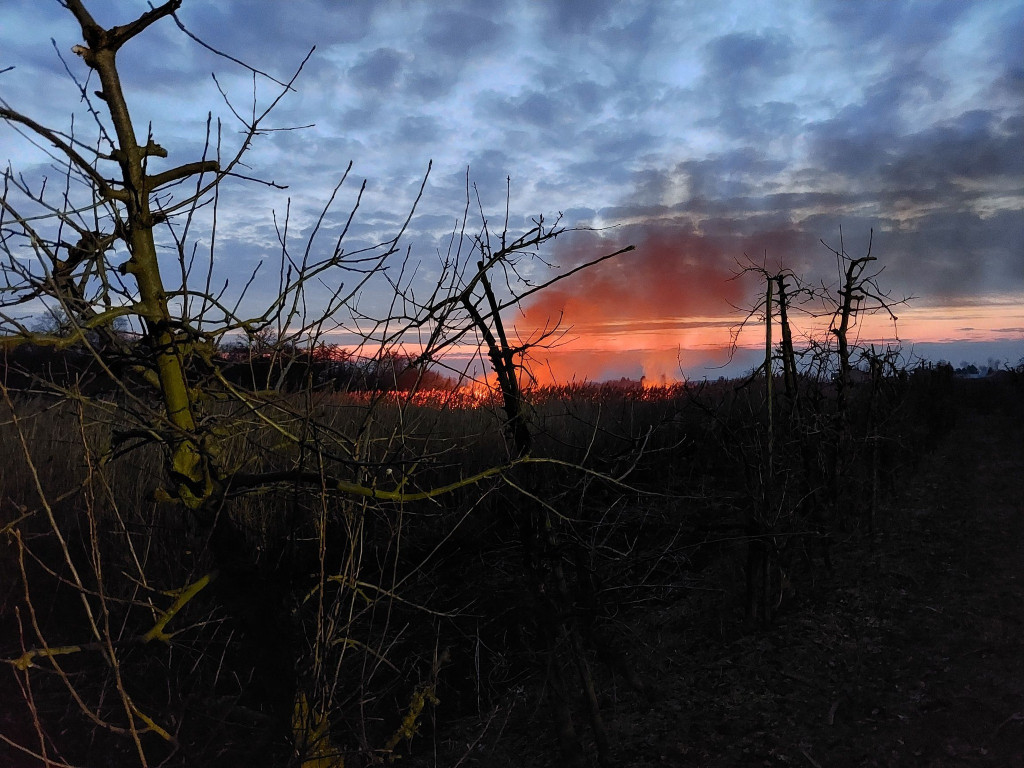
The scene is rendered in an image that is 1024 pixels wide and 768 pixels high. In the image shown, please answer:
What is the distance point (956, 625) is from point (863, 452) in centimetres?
290

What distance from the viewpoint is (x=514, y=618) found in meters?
3.69

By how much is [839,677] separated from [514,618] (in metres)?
1.93

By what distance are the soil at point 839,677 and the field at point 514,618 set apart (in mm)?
18

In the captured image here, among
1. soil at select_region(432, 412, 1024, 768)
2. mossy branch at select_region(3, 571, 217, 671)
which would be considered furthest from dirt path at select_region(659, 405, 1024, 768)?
mossy branch at select_region(3, 571, 217, 671)

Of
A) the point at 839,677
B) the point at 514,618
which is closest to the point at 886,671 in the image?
the point at 839,677

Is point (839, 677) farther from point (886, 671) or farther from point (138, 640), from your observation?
point (138, 640)

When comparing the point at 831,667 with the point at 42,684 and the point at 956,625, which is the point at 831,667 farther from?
the point at 42,684

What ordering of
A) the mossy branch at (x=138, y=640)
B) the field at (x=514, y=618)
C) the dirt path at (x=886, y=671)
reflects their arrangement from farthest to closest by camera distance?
the dirt path at (x=886, y=671) → the field at (x=514, y=618) → the mossy branch at (x=138, y=640)

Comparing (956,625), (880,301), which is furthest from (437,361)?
(880,301)

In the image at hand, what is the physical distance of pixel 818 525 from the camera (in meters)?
5.48

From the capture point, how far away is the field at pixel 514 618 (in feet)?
8.21

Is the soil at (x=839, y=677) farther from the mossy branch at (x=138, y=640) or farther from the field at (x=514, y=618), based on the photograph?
the mossy branch at (x=138, y=640)

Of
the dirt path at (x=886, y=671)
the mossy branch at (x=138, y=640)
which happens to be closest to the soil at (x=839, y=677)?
the dirt path at (x=886, y=671)

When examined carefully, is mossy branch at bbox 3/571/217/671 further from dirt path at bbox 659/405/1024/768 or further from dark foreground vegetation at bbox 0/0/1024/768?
dirt path at bbox 659/405/1024/768
